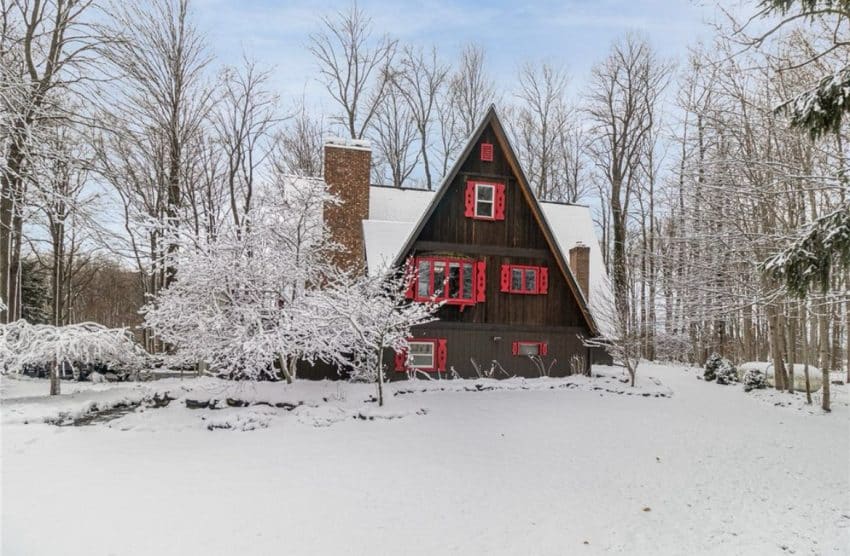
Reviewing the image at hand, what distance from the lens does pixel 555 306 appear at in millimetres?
15383

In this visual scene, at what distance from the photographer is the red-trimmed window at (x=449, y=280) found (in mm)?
14281

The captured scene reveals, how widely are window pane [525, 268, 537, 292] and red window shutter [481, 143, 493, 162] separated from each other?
3.54 metres

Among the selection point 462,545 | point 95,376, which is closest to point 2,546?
point 462,545

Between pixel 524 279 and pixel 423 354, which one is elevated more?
pixel 524 279

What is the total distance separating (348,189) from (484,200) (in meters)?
4.17

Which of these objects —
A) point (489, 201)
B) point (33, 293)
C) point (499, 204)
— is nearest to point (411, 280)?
point (489, 201)

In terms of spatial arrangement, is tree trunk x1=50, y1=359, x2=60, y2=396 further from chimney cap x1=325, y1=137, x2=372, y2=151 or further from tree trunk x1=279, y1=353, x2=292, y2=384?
chimney cap x1=325, y1=137, x2=372, y2=151

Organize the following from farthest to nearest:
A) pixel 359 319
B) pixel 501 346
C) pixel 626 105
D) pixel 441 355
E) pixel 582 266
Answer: pixel 626 105
pixel 582 266
pixel 501 346
pixel 441 355
pixel 359 319

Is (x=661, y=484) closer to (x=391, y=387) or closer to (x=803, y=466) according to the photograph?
(x=803, y=466)

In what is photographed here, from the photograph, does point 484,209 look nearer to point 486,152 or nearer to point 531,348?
point 486,152

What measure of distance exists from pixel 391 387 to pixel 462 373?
250 cm

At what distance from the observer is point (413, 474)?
7660 mm

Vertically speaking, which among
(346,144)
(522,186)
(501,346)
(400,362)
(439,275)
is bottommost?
(400,362)

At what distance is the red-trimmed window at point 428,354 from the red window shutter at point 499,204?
406cm
